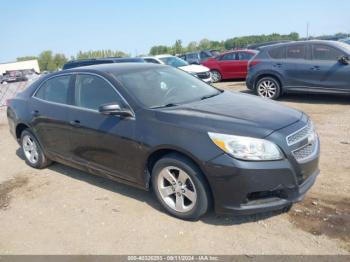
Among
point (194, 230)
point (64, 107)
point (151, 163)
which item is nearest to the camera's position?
point (194, 230)

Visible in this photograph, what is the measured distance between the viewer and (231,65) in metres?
15.7

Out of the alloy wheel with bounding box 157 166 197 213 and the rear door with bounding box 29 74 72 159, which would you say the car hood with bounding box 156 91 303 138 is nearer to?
the alloy wheel with bounding box 157 166 197 213

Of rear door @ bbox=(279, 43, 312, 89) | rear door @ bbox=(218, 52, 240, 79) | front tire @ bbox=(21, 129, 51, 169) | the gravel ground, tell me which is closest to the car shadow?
the gravel ground

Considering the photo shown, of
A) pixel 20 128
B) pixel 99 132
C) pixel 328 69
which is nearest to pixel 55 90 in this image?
pixel 20 128

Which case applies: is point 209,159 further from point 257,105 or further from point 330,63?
point 330,63

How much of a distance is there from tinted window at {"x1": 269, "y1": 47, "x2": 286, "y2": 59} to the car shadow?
668 centimetres

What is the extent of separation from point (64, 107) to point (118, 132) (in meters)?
1.20

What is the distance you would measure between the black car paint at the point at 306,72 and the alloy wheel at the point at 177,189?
655cm

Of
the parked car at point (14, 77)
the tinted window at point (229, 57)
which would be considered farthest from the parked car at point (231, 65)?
the parked car at point (14, 77)

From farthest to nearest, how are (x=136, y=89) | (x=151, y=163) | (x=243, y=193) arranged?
1. (x=136, y=89)
2. (x=151, y=163)
3. (x=243, y=193)

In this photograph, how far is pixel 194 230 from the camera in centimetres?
361

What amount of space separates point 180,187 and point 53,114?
2.30m

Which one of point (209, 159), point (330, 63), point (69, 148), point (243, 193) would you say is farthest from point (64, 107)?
point (330, 63)

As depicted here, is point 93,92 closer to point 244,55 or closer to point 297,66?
point 297,66
